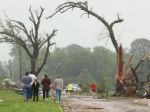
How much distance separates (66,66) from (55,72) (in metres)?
5.59

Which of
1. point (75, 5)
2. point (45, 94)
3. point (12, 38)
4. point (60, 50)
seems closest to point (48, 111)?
point (45, 94)

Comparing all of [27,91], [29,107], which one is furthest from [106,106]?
[29,107]

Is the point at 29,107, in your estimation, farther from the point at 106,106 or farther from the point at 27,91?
the point at 27,91

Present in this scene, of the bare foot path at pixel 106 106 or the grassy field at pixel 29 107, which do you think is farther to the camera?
the bare foot path at pixel 106 106

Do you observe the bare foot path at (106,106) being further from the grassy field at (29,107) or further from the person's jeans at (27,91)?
the person's jeans at (27,91)

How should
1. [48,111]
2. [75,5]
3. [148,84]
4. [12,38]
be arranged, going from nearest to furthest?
1. [48,111]
2. [148,84]
3. [75,5]
4. [12,38]

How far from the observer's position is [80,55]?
146 m

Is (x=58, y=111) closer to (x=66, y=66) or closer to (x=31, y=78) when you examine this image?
(x=31, y=78)

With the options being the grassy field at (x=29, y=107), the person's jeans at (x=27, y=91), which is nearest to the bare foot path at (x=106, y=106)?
the grassy field at (x=29, y=107)

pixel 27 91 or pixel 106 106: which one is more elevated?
pixel 27 91

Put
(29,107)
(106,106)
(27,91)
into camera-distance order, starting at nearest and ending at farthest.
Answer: (29,107) < (106,106) < (27,91)

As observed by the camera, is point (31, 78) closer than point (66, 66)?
Yes

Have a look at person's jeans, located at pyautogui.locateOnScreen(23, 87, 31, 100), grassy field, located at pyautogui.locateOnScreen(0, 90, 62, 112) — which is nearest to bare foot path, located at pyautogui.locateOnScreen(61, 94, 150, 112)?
grassy field, located at pyautogui.locateOnScreen(0, 90, 62, 112)

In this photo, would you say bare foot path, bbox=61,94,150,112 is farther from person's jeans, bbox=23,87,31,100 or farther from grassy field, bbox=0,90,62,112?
person's jeans, bbox=23,87,31,100
